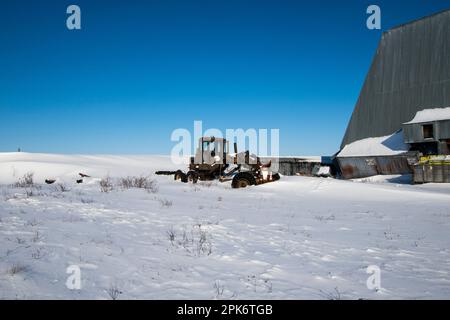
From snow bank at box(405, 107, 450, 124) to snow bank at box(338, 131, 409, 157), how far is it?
1890mm

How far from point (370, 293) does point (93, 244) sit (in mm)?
3891

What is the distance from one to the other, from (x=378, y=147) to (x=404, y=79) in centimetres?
669

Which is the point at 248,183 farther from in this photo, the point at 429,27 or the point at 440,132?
Answer: the point at 429,27

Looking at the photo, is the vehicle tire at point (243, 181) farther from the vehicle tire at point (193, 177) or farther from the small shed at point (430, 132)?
the small shed at point (430, 132)

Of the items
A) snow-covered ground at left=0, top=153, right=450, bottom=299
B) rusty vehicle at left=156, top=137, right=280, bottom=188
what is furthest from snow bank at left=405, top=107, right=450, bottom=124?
snow-covered ground at left=0, top=153, right=450, bottom=299

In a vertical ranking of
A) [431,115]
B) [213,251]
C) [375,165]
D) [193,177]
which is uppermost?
[431,115]

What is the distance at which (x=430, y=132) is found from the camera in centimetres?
2203

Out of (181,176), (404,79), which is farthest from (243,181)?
(404,79)

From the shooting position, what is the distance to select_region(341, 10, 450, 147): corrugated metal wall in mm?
23969

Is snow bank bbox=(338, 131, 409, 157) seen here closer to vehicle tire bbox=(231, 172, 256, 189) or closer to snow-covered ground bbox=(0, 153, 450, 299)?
vehicle tire bbox=(231, 172, 256, 189)

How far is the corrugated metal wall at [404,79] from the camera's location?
2397cm

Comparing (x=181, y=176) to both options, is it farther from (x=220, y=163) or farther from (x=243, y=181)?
(x=243, y=181)

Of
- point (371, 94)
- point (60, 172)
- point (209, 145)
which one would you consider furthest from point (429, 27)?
point (60, 172)

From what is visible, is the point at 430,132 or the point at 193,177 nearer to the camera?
the point at 193,177
